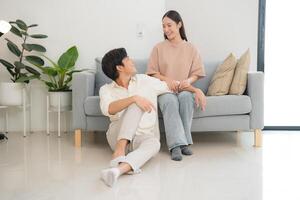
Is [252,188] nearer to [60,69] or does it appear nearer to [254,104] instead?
A: [254,104]

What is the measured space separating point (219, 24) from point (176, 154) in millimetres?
1774

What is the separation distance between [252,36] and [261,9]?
30cm

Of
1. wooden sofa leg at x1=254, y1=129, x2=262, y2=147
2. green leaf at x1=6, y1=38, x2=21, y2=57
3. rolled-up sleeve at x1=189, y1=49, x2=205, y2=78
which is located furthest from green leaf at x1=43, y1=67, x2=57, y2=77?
wooden sofa leg at x1=254, y1=129, x2=262, y2=147

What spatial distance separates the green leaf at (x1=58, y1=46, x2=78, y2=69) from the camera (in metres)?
3.59

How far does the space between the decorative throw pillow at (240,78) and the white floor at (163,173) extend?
1.53 ft

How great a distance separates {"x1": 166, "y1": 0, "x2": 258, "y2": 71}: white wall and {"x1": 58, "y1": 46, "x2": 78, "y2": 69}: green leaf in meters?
1.05

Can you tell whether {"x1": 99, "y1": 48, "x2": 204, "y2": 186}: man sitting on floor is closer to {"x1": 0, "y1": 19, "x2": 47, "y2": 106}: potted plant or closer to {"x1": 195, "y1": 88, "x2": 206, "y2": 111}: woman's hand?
{"x1": 195, "y1": 88, "x2": 206, "y2": 111}: woman's hand

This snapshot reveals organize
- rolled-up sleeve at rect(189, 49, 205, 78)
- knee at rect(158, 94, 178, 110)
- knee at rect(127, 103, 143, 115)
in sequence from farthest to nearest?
rolled-up sleeve at rect(189, 49, 205, 78)
knee at rect(158, 94, 178, 110)
knee at rect(127, 103, 143, 115)

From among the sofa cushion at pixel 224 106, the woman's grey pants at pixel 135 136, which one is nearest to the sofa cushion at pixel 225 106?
the sofa cushion at pixel 224 106

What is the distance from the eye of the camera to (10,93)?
3.60 m

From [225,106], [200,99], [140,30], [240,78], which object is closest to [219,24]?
[140,30]

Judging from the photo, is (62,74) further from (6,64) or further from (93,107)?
(93,107)

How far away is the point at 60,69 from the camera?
359cm

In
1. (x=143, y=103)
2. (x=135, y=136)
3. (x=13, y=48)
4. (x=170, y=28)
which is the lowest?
(x=135, y=136)
